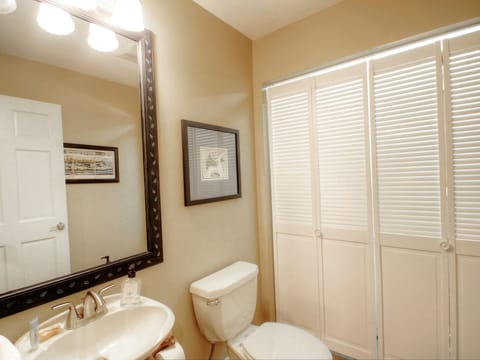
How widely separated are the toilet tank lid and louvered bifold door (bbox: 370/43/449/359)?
81 cm

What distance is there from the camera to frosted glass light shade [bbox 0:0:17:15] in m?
0.85

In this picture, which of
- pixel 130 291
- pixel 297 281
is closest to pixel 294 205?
pixel 297 281

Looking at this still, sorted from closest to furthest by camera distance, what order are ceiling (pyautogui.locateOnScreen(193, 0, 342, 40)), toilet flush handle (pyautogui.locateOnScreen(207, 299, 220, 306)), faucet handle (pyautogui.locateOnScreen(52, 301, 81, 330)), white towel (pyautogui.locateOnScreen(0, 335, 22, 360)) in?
1. white towel (pyautogui.locateOnScreen(0, 335, 22, 360))
2. faucet handle (pyautogui.locateOnScreen(52, 301, 81, 330))
3. toilet flush handle (pyautogui.locateOnScreen(207, 299, 220, 306))
4. ceiling (pyautogui.locateOnScreen(193, 0, 342, 40))

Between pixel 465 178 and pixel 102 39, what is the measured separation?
1833 millimetres

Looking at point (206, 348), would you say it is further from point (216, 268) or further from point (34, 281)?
point (34, 281)

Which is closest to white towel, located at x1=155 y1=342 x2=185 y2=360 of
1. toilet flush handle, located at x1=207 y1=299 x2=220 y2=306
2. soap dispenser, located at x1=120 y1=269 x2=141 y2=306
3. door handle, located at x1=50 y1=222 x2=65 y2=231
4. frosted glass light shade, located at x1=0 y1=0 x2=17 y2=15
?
soap dispenser, located at x1=120 y1=269 x2=141 y2=306

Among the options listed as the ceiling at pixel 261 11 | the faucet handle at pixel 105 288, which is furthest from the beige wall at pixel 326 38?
the faucet handle at pixel 105 288

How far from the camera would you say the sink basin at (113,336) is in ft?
2.77

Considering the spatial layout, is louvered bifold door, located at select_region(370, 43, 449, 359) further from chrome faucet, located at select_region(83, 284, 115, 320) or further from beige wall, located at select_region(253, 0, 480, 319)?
chrome faucet, located at select_region(83, 284, 115, 320)

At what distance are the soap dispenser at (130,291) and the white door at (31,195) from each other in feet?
0.76

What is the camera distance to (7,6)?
858 mm

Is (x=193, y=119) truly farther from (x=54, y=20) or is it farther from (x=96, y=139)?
(x=54, y=20)

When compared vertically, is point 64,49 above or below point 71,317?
above

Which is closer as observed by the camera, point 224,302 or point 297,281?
point 224,302
